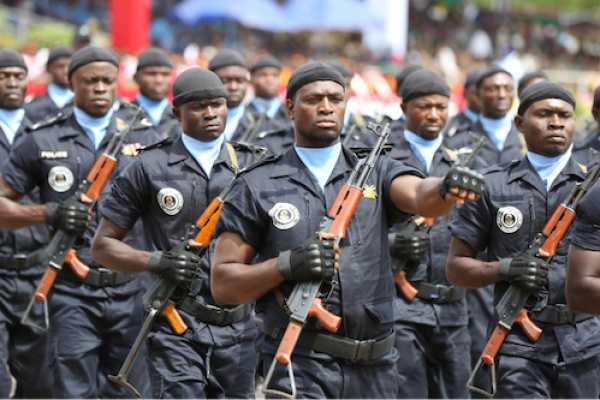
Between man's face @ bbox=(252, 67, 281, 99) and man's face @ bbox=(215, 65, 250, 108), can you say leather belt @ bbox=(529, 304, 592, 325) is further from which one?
man's face @ bbox=(252, 67, 281, 99)

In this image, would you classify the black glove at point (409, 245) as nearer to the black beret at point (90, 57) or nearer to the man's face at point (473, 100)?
the black beret at point (90, 57)

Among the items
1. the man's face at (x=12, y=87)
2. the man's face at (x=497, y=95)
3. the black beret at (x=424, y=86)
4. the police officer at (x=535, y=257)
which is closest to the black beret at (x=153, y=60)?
the man's face at (x=12, y=87)

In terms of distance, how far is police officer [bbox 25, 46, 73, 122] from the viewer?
11.3 metres

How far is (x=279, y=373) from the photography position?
5145 mm

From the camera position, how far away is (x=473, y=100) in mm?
10836

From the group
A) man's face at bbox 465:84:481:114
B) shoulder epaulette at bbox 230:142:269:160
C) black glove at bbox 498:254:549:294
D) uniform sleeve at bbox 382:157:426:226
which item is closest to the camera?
uniform sleeve at bbox 382:157:426:226

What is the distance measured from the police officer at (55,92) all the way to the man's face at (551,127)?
20.5 ft

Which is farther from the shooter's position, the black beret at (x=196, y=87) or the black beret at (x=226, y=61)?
the black beret at (x=226, y=61)

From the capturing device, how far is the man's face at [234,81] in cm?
984

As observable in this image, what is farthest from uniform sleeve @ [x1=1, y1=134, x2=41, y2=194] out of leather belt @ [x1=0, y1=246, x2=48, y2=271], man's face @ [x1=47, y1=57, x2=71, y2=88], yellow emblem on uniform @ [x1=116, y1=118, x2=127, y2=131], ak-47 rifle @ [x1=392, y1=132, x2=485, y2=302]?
man's face @ [x1=47, y1=57, x2=71, y2=88]

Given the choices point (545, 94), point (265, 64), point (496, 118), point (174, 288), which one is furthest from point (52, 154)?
point (265, 64)

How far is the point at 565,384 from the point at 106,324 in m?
3.13

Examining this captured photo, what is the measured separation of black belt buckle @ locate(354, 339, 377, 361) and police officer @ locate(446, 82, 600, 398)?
1.13m

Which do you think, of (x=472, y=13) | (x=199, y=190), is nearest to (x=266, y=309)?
(x=199, y=190)
